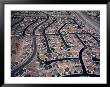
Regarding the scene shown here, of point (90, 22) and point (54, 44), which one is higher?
point (90, 22)

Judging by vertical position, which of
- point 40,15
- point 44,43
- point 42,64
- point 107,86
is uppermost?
point 40,15

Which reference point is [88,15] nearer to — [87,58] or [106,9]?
[106,9]

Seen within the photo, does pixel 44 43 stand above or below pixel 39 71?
above

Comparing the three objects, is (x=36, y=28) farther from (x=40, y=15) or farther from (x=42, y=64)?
(x=42, y=64)

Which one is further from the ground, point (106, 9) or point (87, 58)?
point (106, 9)

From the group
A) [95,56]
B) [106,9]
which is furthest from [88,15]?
[95,56]

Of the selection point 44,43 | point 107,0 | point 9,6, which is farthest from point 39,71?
point 107,0
